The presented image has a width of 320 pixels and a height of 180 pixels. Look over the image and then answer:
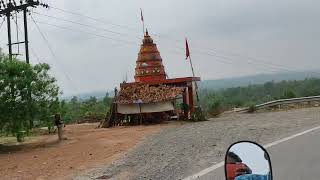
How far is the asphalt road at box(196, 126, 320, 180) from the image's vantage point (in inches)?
424

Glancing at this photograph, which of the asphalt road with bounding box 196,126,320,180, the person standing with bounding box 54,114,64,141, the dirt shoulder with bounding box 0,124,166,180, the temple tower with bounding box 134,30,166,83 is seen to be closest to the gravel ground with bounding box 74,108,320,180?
the dirt shoulder with bounding box 0,124,166,180

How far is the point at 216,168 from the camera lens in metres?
11.9

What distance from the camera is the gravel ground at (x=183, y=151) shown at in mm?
12141

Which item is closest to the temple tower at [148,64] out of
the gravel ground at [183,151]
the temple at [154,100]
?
the temple at [154,100]

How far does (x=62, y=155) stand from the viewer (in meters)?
17.3

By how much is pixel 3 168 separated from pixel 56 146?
5.10 m

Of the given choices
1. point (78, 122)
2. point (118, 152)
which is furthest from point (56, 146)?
point (78, 122)

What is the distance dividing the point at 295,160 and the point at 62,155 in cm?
763

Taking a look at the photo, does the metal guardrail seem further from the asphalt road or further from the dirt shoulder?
the asphalt road

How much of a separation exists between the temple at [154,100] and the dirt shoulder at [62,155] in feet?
17.6

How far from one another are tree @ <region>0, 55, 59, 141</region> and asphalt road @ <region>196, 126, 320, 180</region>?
399 inches

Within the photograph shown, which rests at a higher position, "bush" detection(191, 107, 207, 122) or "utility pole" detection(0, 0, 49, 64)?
"utility pole" detection(0, 0, 49, 64)

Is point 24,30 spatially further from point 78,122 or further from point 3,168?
point 3,168

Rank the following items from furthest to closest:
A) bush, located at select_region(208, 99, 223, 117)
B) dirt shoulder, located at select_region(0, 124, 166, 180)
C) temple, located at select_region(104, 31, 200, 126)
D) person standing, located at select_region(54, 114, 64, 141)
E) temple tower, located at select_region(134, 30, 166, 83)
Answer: bush, located at select_region(208, 99, 223, 117), temple tower, located at select_region(134, 30, 166, 83), temple, located at select_region(104, 31, 200, 126), person standing, located at select_region(54, 114, 64, 141), dirt shoulder, located at select_region(0, 124, 166, 180)
